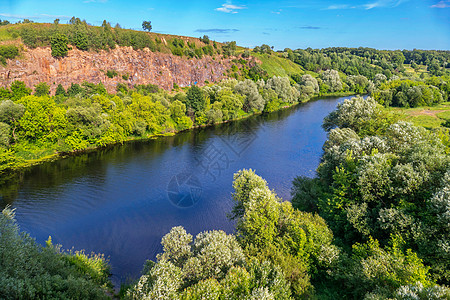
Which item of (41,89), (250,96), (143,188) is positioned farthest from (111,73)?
(143,188)

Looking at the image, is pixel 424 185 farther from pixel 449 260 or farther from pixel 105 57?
pixel 105 57

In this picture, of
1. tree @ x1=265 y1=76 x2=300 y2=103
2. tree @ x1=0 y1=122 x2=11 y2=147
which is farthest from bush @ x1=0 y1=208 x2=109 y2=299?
tree @ x1=265 y1=76 x2=300 y2=103

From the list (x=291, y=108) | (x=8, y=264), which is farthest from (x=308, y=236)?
(x=291, y=108)

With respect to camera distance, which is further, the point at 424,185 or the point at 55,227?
the point at 55,227

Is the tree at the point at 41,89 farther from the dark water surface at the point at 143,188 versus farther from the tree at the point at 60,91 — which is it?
the dark water surface at the point at 143,188

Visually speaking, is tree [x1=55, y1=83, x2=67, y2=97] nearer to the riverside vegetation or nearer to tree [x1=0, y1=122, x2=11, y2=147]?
tree [x1=0, y1=122, x2=11, y2=147]

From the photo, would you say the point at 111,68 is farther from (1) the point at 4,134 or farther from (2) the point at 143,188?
(2) the point at 143,188
